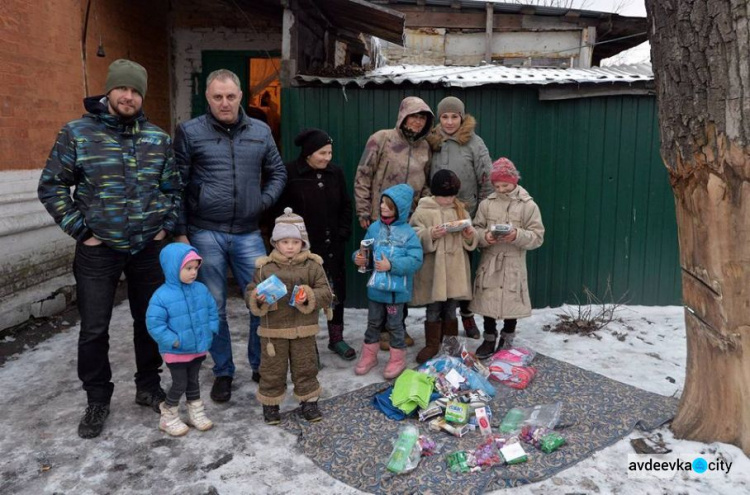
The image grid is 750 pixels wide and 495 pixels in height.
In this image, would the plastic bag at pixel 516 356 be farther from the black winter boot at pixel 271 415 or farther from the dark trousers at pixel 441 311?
the black winter boot at pixel 271 415

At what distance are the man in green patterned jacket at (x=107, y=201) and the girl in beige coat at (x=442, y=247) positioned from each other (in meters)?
1.83

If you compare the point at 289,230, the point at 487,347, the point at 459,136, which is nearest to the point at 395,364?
the point at 487,347

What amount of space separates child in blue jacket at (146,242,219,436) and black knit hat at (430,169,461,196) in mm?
1869

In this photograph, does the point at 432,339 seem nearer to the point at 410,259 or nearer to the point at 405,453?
the point at 410,259

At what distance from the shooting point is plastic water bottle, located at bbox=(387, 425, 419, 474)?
2.97 m

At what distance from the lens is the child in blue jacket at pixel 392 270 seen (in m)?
3.99

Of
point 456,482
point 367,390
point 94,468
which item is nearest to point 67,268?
point 94,468

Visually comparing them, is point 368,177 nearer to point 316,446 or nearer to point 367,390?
point 367,390

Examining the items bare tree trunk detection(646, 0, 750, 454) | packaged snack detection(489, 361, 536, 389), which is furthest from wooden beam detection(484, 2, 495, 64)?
bare tree trunk detection(646, 0, 750, 454)

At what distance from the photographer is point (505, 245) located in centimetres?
433

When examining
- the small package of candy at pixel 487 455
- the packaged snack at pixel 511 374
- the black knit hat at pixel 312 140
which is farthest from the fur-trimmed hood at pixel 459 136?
the small package of candy at pixel 487 455

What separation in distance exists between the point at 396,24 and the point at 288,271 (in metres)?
3.20

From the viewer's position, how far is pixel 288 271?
342 centimetres

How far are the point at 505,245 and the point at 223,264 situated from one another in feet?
7.04
